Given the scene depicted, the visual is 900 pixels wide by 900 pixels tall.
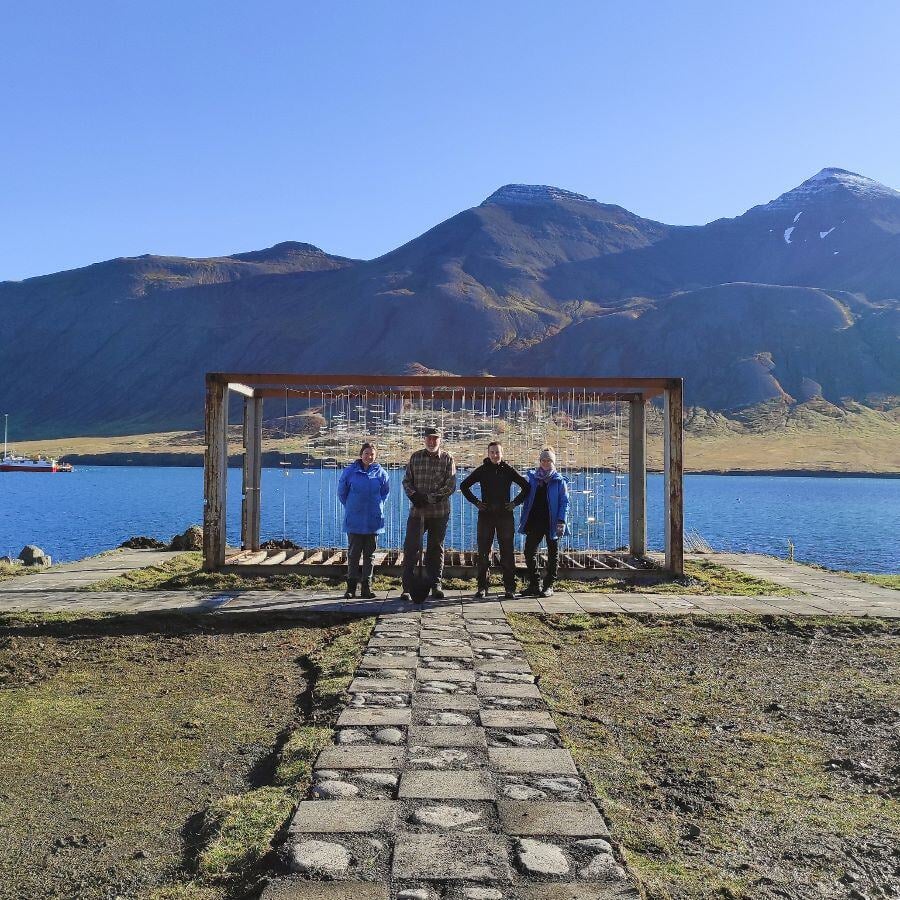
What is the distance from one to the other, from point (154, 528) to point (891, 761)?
1337 inches

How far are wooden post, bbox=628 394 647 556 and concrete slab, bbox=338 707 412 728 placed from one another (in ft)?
29.1

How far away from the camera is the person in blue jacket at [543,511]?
34.5ft

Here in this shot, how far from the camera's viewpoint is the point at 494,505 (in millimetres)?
10531

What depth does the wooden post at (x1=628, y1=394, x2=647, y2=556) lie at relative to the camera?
1393 centimetres

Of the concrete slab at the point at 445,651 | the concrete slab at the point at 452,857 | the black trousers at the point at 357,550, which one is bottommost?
the concrete slab at the point at 445,651

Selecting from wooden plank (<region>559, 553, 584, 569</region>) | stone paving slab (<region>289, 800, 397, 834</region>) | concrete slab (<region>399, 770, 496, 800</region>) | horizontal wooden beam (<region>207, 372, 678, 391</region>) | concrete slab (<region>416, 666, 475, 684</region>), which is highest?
horizontal wooden beam (<region>207, 372, 678, 391</region>)

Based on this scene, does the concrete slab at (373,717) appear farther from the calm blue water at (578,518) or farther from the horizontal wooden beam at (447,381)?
the calm blue water at (578,518)

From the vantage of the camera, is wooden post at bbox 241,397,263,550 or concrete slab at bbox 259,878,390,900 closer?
concrete slab at bbox 259,878,390,900

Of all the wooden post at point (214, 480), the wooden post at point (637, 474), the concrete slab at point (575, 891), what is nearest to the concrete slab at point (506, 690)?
the concrete slab at point (575, 891)

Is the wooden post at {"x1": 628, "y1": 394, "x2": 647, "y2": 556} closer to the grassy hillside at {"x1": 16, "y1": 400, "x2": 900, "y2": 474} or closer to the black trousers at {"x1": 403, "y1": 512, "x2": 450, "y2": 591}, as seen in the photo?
the black trousers at {"x1": 403, "y1": 512, "x2": 450, "y2": 591}

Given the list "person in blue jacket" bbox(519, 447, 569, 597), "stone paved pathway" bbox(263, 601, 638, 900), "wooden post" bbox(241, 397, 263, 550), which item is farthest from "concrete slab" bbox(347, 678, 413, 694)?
"wooden post" bbox(241, 397, 263, 550)

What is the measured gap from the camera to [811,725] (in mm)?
5770

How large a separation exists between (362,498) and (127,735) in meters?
4.95

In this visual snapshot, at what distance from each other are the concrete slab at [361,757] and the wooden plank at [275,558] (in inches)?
289
